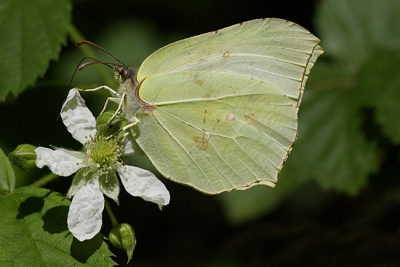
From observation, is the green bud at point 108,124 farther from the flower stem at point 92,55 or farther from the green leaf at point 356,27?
the green leaf at point 356,27

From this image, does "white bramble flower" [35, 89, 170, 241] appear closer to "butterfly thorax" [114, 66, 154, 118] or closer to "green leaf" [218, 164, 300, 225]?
"butterfly thorax" [114, 66, 154, 118]

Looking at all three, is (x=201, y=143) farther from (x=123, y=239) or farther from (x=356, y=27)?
(x=356, y=27)

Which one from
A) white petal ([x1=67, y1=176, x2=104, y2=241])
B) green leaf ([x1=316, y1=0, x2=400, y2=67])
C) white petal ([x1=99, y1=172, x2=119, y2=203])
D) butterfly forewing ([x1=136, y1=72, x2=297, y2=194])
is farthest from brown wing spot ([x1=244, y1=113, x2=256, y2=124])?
green leaf ([x1=316, y1=0, x2=400, y2=67])

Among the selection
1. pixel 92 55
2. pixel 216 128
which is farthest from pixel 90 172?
pixel 92 55

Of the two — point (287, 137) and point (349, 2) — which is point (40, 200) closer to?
point (287, 137)

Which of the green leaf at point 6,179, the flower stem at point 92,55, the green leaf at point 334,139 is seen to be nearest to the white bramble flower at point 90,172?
the green leaf at point 6,179

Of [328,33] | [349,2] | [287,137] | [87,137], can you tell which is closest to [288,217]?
[328,33]

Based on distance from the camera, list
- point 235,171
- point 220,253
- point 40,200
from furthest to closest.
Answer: point 220,253 → point 235,171 → point 40,200
